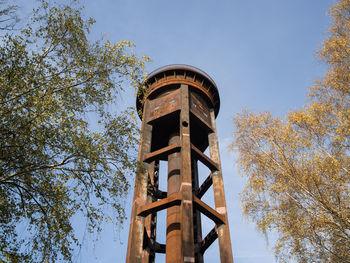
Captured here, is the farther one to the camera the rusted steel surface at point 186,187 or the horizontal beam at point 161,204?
the horizontal beam at point 161,204

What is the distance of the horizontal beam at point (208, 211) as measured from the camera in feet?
35.7

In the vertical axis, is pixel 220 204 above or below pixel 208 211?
above

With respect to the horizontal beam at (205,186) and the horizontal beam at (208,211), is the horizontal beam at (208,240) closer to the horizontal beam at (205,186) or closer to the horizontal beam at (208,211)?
the horizontal beam at (208,211)

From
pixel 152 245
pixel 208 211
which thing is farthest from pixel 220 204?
pixel 152 245

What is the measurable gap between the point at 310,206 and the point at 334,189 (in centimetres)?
101

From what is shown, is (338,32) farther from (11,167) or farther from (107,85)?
(11,167)

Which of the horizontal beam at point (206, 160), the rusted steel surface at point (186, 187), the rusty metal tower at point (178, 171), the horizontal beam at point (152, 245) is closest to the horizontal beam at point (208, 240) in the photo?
the rusty metal tower at point (178, 171)

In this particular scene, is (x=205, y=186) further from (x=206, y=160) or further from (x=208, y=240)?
(x=208, y=240)

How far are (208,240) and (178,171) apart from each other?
3286 millimetres

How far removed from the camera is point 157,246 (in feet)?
41.1

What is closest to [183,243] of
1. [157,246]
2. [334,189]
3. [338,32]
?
[157,246]

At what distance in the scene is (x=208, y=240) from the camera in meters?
12.1

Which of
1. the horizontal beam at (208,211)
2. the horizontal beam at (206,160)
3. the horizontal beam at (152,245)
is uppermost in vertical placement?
the horizontal beam at (206,160)

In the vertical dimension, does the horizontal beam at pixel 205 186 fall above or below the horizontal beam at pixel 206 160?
below
